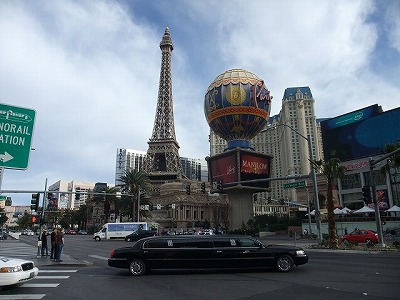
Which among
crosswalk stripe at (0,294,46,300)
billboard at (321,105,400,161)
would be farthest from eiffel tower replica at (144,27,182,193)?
A: crosswalk stripe at (0,294,46,300)

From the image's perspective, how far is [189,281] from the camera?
36.2 ft

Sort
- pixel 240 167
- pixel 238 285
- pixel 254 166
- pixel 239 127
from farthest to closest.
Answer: pixel 254 166, pixel 239 127, pixel 240 167, pixel 238 285

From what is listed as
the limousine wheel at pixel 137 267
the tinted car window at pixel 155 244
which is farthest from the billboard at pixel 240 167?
the limousine wheel at pixel 137 267

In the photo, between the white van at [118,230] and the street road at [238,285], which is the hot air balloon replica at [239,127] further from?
the street road at [238,285]

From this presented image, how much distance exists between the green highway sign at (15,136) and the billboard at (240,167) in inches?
1758

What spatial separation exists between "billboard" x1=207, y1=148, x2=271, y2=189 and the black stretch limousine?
138ft

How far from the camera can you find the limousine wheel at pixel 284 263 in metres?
12.5

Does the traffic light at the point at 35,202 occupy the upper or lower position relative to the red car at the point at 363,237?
upper

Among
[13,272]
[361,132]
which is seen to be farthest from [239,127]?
[13,272]

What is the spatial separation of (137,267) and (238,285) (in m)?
4.27

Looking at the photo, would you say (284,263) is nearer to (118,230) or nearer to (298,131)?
(118,230)

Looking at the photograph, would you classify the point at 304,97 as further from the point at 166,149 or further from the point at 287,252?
the point at 287,252

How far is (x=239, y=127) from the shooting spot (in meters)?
57.4

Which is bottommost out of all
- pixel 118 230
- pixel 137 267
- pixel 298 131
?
pixel 137 267
